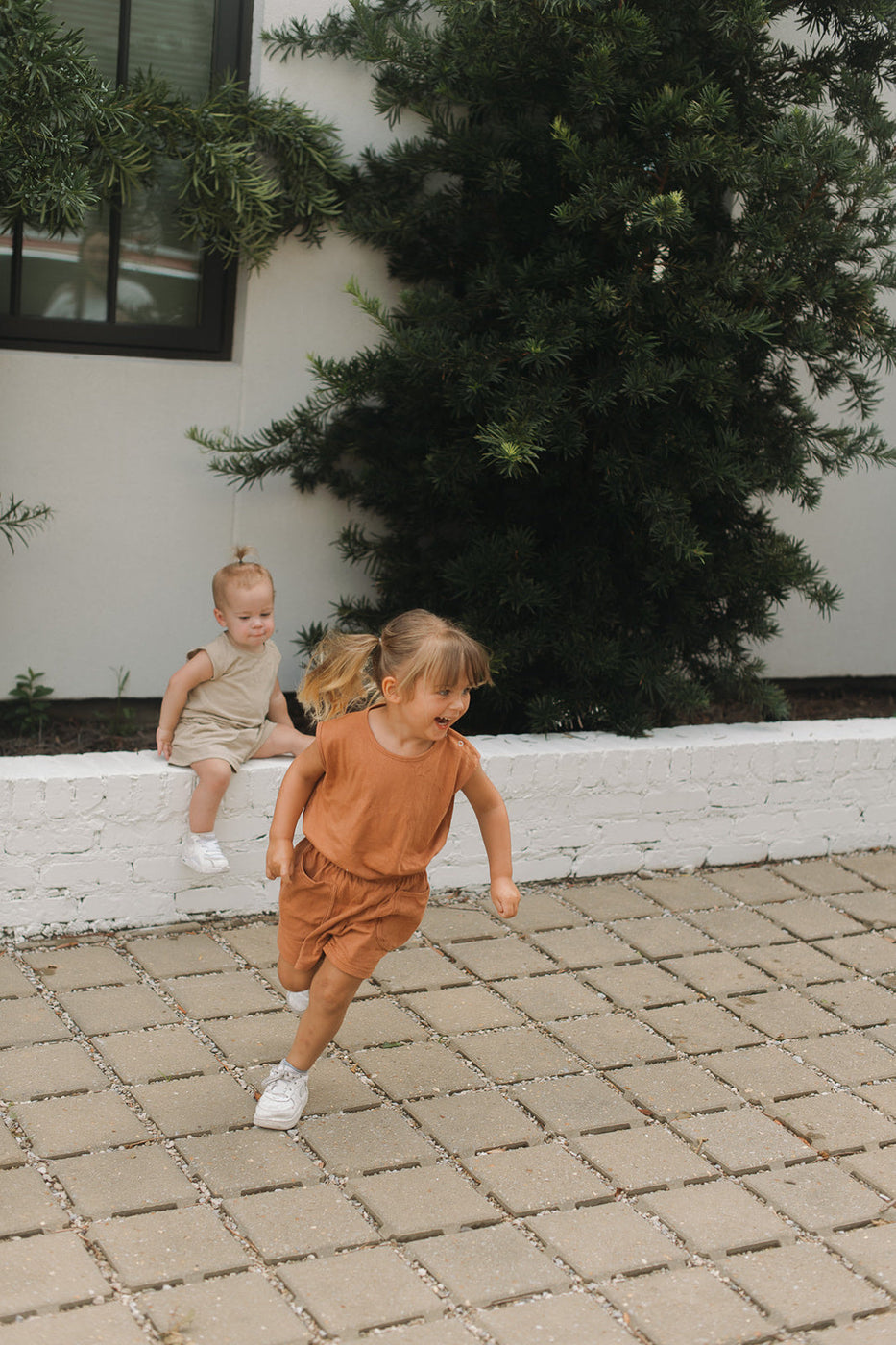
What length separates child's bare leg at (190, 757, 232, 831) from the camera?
4023 millimetres

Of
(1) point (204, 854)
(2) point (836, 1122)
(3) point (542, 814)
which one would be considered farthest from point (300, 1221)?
(3) point (542, 814)

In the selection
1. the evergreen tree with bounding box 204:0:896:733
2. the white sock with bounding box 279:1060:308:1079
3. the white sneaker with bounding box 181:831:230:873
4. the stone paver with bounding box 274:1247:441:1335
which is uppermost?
the evergreen tree with bounding box 204:0:896:733

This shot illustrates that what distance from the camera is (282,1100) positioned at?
10.1 ft

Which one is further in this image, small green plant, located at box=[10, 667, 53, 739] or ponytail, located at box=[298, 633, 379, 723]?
small green plant, located at box=[10, 667, 53, 739]

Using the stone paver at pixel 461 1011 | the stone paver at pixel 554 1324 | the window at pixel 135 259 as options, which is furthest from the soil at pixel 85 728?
the stone paver at pixel 554 1324

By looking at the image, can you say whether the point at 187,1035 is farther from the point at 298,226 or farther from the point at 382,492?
the point at 298,226

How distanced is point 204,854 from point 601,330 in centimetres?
210

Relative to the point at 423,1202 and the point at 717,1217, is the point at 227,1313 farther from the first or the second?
the point at 717,1217

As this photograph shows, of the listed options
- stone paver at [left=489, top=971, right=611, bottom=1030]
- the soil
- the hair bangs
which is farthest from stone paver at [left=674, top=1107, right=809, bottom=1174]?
the soil

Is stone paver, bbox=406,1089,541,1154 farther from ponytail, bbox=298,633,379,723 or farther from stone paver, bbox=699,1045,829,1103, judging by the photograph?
ponytail, bbox=298,633,379,723

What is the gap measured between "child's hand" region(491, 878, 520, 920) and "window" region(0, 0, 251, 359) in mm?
2626

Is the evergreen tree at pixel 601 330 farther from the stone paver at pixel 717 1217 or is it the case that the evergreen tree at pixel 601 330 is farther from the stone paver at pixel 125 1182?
the stone paver at pixel 125 1182

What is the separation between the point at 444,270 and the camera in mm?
4945

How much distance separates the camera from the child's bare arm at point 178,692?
13.4ft
